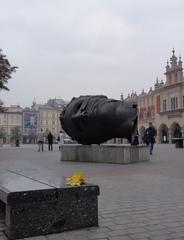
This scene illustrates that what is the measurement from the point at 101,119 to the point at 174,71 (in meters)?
59.9

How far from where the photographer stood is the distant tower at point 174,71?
72375mm

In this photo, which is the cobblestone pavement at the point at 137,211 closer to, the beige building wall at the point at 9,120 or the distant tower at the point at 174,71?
the distant tower at the point at 174,71

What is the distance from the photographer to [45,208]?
15.9 ft

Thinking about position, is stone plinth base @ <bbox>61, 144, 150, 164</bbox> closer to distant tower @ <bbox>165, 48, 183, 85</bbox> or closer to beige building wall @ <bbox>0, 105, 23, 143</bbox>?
distant tower @ <bbox>165, 48, 183, 85</bbox>

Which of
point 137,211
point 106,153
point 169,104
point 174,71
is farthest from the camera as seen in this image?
point 169,104

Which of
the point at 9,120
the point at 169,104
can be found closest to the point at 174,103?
the point at 169,104

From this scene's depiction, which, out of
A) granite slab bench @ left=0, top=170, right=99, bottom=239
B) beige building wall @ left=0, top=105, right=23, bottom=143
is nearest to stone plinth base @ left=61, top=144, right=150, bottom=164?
granite slab bench @ left=0, top=170, right=99, bottom=239

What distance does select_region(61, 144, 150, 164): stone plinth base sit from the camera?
15875 mm

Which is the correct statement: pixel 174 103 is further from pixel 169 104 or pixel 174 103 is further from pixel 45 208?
pixel 45 208

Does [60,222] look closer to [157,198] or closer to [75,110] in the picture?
[157,198]

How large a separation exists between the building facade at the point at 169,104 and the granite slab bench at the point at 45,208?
216 ft

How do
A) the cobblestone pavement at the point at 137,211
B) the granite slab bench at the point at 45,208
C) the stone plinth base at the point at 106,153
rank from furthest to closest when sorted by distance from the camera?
the stone plinth base at the point at 106,153
the cobblestone pavement at the point at 137,211
the granite slab bench at the point at 45,208

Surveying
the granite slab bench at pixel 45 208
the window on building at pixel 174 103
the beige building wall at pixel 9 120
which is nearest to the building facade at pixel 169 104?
the window on building at pixel 174 103

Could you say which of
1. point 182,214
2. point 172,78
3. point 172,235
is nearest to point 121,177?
point 182,214
